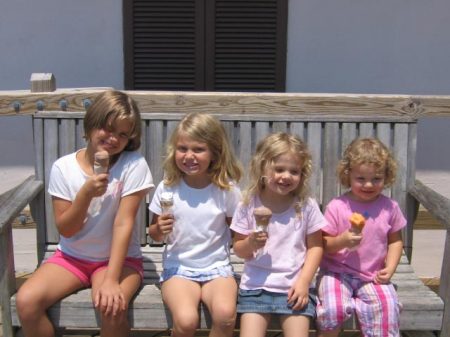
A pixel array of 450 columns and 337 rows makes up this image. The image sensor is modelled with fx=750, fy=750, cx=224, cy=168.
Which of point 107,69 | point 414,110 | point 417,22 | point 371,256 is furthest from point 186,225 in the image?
point 417,22

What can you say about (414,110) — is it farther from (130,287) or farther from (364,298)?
(130,287)

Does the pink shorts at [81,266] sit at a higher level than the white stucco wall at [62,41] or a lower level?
lower

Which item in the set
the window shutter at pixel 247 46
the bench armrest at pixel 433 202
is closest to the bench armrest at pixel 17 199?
the bench armrest at pixel 433 202

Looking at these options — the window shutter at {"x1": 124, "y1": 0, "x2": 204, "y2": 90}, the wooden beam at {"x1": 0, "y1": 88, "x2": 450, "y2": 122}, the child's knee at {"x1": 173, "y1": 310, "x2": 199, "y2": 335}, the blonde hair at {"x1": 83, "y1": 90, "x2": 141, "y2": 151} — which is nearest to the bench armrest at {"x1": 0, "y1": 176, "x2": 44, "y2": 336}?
the blonde hair at {"x1": 83, "y1": 90, "x2": 141, "y2": 151}

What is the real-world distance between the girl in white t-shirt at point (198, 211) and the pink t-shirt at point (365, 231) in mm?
402

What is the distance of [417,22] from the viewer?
16.4 ft

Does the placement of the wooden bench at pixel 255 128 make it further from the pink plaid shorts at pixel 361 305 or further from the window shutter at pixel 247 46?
the window shutter at pixel 247 46

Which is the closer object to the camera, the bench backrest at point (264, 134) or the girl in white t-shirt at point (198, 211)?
the girl in white t-shirt at point (198, 211)

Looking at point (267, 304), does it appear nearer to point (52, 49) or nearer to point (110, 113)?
point (110, 113)

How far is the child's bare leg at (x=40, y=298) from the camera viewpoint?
2738mm

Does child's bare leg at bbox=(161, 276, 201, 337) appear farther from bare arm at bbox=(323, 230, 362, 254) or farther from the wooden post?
the wooden post

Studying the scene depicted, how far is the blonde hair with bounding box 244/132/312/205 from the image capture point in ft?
9.30

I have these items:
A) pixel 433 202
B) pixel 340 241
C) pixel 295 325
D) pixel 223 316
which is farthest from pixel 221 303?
pixel 433 202

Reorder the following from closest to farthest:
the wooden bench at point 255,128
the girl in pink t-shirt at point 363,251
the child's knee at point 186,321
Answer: the child's knee at point 186,321, the girl in pink t-shirt at point 363,251, the wooden bench at point 255,128
